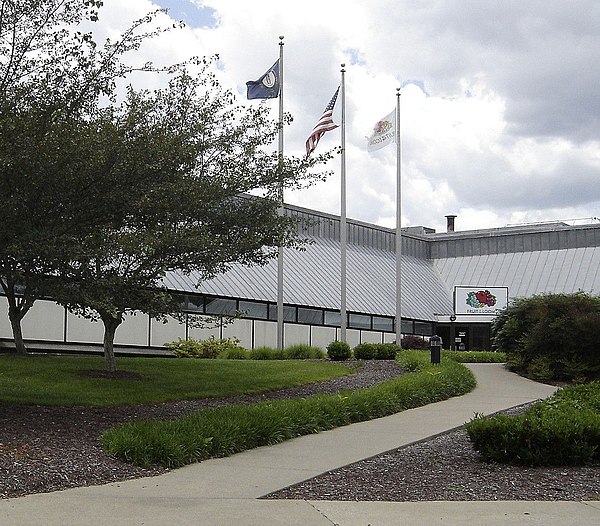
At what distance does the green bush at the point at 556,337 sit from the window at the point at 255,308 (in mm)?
12242

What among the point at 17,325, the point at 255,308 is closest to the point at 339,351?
the point at 255,308

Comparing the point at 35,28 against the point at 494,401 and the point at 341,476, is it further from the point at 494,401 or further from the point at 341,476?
the point at 494,401

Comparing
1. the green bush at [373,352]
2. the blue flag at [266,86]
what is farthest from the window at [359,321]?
the blue flag at [266,86]

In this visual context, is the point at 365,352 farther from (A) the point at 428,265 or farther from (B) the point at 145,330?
(A) the point at 428,265

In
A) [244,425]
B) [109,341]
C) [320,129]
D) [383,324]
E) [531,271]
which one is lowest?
[244,425]

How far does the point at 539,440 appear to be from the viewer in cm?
1062

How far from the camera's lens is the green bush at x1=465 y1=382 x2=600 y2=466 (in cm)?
1059

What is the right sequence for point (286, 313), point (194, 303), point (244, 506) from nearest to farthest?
point (244, 506) < point (194, 303) < point (286, 313)

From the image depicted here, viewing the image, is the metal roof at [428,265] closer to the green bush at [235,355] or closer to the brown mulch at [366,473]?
the green bush at [235,355]

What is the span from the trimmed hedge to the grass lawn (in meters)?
2.97

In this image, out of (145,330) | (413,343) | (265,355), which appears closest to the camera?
(265,355)

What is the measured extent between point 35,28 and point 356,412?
8.06 m

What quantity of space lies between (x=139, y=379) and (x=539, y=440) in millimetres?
10123

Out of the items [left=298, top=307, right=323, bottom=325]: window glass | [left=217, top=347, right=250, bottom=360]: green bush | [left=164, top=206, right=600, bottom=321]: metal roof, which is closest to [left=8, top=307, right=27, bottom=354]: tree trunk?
[left=217, top=347, right=250, bottom=360]: green bush
